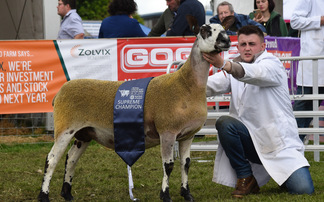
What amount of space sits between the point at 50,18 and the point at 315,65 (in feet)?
17.2

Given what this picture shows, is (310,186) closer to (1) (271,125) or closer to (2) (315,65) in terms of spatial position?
(1) (271,125)

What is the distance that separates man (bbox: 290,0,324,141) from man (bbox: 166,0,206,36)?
1371mm

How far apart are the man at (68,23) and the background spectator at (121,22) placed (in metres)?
0.61

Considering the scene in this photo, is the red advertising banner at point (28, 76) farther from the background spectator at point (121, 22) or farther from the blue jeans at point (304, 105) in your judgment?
the blue jeans at point (304, 105)

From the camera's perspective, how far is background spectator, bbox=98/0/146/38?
8578 mm

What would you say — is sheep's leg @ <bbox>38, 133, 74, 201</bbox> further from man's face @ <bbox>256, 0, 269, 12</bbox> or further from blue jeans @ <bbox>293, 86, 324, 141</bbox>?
man's face @ <bbox>256, 0, 269, 12</bbox>

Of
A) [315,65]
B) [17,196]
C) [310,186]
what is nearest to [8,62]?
[17,196]

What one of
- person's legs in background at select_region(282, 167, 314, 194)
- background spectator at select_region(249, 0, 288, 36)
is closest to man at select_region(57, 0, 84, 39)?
background spectator at select_region(249, 0, 288, 36)

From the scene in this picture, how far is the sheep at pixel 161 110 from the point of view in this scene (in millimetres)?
4949

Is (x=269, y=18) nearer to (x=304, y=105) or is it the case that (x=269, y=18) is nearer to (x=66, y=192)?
(x=304, y=105)

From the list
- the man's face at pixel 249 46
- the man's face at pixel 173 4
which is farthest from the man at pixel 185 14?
the man's face at pixel 249 46

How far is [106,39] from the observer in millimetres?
9094

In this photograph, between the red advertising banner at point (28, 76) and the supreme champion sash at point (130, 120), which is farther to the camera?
the red advertising banner at point (28, 76)

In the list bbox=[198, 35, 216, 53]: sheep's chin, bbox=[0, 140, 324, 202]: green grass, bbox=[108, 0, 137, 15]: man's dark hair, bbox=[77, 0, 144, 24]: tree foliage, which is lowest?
bbox=[0, 140, 324, 202]: green grass
